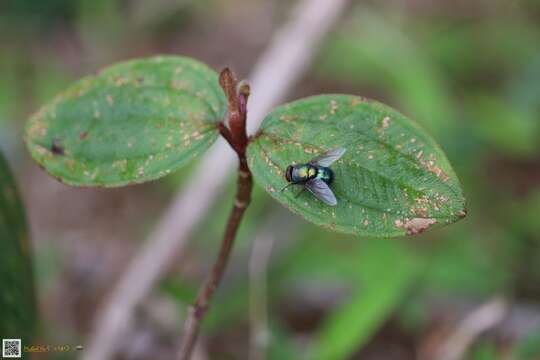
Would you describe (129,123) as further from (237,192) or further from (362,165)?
(362,165)

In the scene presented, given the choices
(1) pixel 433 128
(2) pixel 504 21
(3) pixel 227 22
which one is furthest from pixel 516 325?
(3) pixel 227 22

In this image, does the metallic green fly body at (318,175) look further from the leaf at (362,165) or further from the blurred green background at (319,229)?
the blurred green background at (319,229)

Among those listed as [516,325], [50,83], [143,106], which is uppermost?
[143,106]

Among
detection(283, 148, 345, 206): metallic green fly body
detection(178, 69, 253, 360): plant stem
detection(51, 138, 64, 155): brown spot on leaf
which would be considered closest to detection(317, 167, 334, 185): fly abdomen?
detection(283, 148, 345, 206): metallic green fly body

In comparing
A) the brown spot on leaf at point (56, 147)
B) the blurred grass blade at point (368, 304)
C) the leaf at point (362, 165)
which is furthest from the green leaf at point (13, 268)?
the blurred grass blade at point (368, 304)

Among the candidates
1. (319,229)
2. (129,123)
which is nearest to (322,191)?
(129,123)

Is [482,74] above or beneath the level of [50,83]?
above

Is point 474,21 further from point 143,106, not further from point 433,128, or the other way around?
point 143,106
